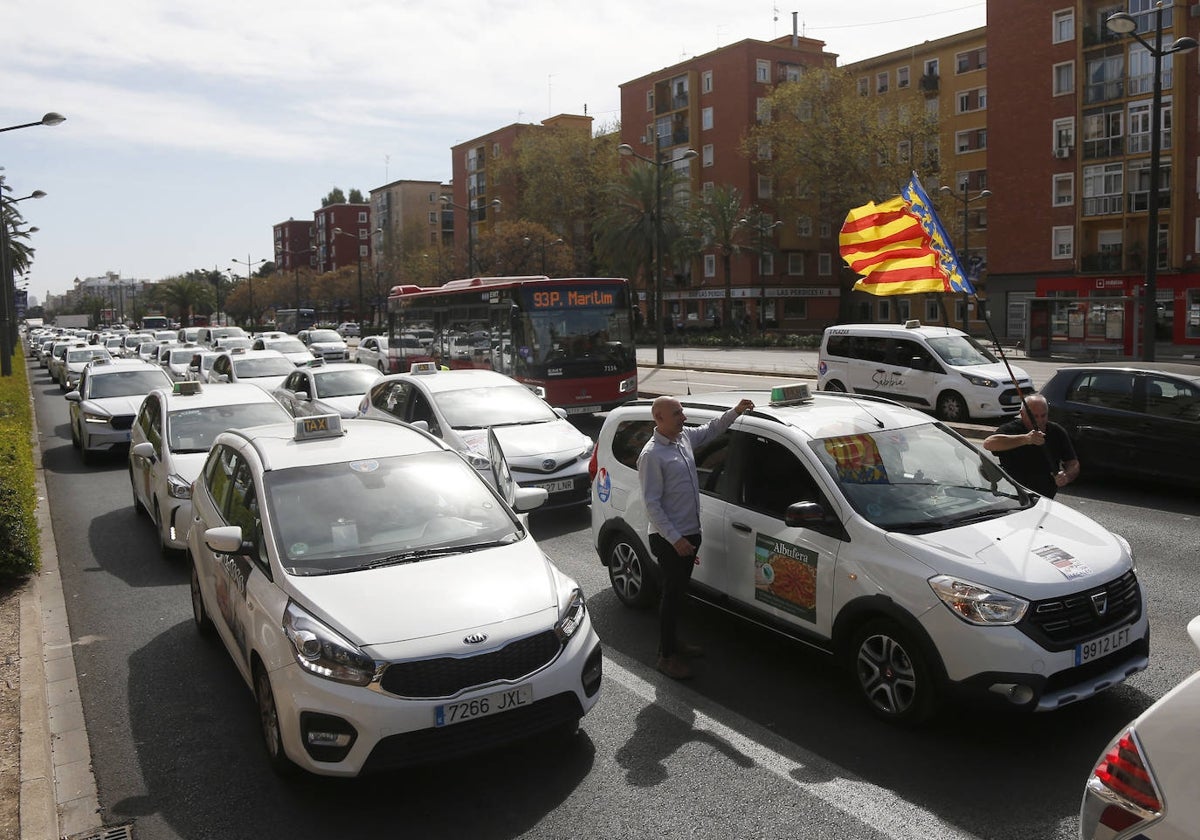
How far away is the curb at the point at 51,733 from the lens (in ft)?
15.0

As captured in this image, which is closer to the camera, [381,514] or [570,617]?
[570,617]

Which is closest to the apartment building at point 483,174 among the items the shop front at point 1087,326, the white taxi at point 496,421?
the shop front at point 1087,326

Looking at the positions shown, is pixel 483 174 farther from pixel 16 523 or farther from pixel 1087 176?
pixel 16 523

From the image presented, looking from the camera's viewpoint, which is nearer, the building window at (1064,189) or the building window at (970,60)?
the building window at (1064,189)

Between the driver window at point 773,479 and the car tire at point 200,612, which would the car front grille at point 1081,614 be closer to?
the driver window at point 773,479

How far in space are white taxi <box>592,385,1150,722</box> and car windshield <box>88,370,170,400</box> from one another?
42.8 feet

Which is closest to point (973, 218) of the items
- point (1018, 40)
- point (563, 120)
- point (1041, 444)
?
point (1018, 40)

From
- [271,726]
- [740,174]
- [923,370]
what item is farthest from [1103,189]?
[271,726]

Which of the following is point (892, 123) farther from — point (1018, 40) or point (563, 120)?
point (563, 120)

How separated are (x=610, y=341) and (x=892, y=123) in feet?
140

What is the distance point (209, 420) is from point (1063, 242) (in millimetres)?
47749

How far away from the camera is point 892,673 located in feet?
17.0

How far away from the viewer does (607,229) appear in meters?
61.7

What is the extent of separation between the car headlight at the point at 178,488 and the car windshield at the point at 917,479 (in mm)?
5995
